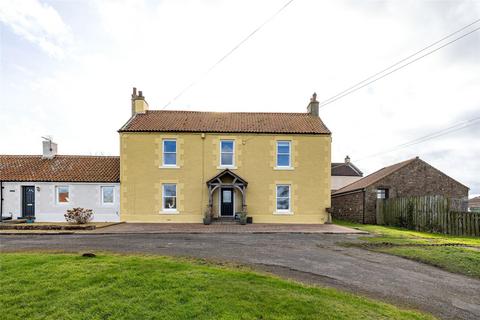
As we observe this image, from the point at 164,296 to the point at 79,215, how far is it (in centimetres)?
1527

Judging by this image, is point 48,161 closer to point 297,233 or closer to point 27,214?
point 27,214

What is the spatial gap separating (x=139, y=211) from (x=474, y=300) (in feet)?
57.8

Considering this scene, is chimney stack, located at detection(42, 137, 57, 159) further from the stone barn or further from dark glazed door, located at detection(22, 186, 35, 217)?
the stone barn

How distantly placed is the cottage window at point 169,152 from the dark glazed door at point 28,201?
946 cm

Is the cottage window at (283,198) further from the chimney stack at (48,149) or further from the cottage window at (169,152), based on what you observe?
the chimney stack at (48,149)

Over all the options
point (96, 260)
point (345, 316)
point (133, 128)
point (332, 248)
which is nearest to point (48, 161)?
point (133, 128)

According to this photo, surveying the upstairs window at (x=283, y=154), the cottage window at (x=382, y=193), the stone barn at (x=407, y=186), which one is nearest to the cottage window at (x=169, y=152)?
the upstairs window at (x=283, y=154)

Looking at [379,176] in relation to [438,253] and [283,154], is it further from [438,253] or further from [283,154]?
[438,253]

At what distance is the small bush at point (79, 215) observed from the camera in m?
17.1

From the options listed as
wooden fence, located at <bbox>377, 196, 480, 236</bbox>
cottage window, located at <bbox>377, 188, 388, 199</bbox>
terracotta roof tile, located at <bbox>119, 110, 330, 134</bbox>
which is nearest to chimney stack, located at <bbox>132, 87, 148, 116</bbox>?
terracotta roof tile, located at <bbox>119, 110, 330, 134</bbox>

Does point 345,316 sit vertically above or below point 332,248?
above

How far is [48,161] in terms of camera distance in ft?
66.4

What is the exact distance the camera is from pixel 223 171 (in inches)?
723

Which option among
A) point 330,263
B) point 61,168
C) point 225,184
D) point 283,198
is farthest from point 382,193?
point 61,168
